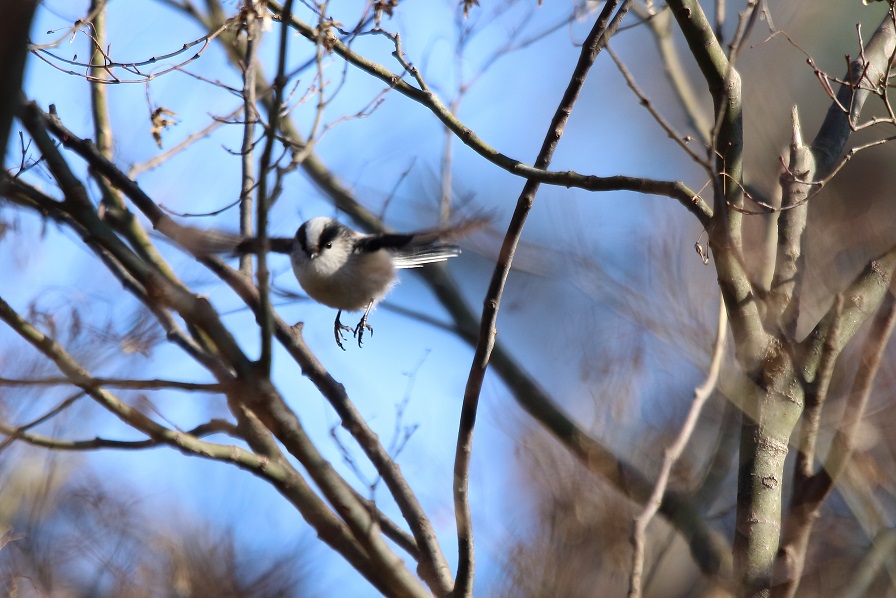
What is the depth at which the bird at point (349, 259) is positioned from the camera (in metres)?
3.66

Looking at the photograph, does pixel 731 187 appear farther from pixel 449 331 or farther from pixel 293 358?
pixel 449 331

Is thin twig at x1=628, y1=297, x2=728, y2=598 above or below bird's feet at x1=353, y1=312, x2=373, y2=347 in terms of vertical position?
below

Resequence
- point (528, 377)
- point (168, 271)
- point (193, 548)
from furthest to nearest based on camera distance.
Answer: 1. point (528, 377)
2. point (193, 548)
3. point (168, 271)

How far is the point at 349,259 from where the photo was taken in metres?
3.76

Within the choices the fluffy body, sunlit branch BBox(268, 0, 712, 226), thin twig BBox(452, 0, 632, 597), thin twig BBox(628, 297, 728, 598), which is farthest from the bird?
thin twig BBox(628, 297, 728, 598)

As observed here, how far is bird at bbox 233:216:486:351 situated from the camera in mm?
3664

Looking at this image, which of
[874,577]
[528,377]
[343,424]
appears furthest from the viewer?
[528,377]

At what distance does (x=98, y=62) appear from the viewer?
10.5 ft

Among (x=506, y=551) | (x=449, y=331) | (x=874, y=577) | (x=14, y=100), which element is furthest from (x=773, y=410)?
(x=449, y=331)

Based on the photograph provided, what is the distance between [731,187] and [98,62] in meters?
2.37

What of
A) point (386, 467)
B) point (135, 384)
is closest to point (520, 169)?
point (386, 467)

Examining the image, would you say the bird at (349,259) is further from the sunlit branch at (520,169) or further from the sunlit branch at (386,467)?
the sunlit branch at (386,467)

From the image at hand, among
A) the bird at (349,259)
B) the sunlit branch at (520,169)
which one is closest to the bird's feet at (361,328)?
the bird at (349,259)

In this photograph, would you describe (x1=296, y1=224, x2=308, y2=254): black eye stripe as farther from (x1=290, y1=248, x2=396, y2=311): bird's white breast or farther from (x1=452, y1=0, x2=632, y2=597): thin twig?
(x1=452, y1=0, x2=632, y2=597): thin twig
